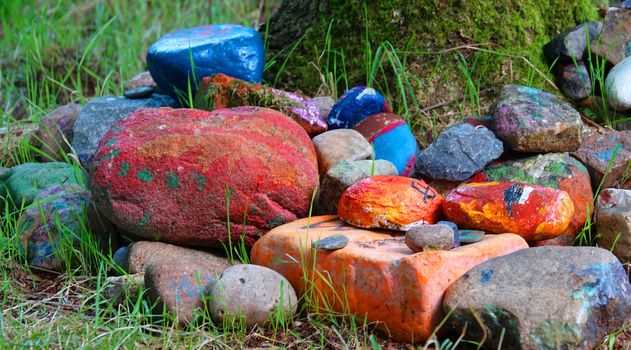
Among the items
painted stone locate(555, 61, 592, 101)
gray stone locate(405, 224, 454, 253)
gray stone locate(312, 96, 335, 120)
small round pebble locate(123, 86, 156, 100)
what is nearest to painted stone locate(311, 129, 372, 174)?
gray stone locate(312, 96, 335, 120)

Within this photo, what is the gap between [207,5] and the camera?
5.73 m

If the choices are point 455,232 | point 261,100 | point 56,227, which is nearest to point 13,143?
point 56,227

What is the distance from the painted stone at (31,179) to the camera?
3307 mm

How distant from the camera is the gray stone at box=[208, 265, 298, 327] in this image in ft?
7.85

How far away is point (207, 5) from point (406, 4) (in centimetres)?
251

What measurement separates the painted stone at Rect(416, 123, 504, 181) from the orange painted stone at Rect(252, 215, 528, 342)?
39cm

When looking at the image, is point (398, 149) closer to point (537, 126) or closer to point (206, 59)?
point (537, 126)

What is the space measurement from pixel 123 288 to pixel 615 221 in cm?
167

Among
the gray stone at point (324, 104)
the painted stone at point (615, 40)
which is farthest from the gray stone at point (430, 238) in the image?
the painted stone at point (615, 40)

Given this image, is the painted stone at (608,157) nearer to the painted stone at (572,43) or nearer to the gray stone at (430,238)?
the painted stone at (572,43)

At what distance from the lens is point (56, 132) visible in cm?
385

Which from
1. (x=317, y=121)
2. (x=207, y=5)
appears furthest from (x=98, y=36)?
(x=317, y=121)

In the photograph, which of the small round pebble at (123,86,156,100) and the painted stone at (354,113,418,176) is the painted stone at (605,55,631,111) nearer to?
the painted stone at (354,113,418,176)

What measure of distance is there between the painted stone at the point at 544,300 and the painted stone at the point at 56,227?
1.43m
